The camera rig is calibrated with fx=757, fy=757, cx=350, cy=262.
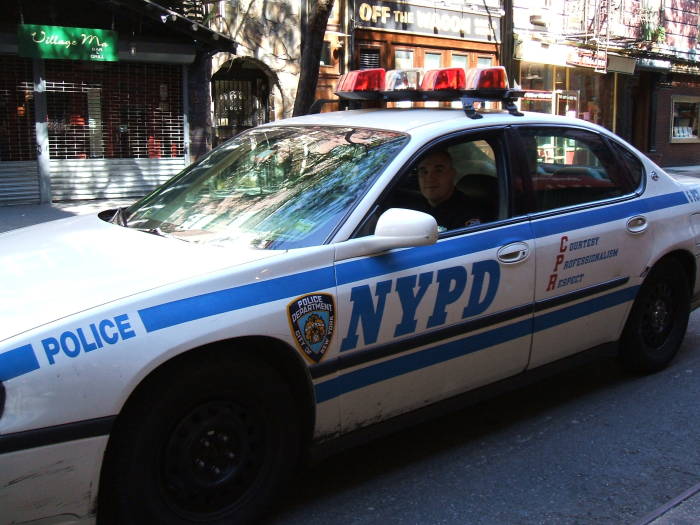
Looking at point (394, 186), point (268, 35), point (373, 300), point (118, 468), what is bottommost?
point (118, 468)

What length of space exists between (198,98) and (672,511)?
42.8 ft

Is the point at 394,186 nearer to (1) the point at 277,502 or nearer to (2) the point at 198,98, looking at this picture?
(1) the point at 277,502

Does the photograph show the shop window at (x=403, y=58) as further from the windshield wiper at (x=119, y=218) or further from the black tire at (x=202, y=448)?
the black tire at (x=202, y=448)

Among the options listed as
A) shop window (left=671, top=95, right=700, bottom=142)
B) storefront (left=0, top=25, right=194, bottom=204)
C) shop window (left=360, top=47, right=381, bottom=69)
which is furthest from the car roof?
shop window (left=671, top=95, right=700, bottom=142)

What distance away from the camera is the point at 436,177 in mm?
3875

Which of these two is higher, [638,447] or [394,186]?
[394,186]

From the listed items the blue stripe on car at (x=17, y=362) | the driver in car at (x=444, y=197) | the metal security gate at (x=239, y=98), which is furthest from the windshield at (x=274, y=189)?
the metal security gate at (x=239, y=98)

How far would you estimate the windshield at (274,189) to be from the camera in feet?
10.9

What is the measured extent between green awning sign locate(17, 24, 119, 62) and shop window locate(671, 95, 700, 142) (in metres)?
20.8

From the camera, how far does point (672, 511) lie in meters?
3.15

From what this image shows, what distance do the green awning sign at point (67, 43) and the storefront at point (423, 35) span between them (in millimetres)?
6366

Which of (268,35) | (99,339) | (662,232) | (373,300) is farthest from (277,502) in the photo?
(268,35)

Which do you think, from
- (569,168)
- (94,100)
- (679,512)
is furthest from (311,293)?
(94,100)

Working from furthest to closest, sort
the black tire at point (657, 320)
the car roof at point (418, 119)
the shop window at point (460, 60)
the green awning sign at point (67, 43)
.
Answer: the shop window at point (460, 60)
the green awning sign at point (67, 43)
the black tire at point (657, 320)
the car roof at point (418, 119)
